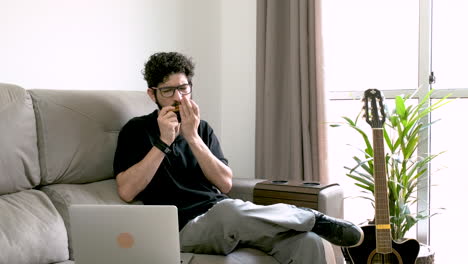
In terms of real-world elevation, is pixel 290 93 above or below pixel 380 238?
above

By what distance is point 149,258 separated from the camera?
1.23 metres

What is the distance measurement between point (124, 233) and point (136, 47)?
67.1 inches

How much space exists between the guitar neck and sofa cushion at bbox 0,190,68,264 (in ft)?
3.92

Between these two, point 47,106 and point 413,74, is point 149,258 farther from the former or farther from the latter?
point 413,74

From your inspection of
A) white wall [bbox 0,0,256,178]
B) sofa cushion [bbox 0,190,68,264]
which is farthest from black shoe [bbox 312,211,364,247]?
white wall [bbox 0,0,256,178]

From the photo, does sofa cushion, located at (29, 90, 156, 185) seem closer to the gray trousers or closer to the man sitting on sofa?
the man sitting on sofa

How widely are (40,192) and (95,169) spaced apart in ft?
0.79

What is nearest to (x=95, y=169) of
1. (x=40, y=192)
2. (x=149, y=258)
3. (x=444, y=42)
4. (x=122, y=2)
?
(x=40, y=192)

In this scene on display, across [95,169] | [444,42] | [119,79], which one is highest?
[444,42]

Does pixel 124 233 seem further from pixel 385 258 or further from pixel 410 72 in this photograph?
pixel 410 72

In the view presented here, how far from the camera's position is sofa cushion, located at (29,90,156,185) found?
1807 mm

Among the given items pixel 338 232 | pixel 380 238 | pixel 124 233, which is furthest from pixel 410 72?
pixel 124 233

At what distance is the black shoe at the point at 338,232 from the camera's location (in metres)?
1.63

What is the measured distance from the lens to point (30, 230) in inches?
62.4
